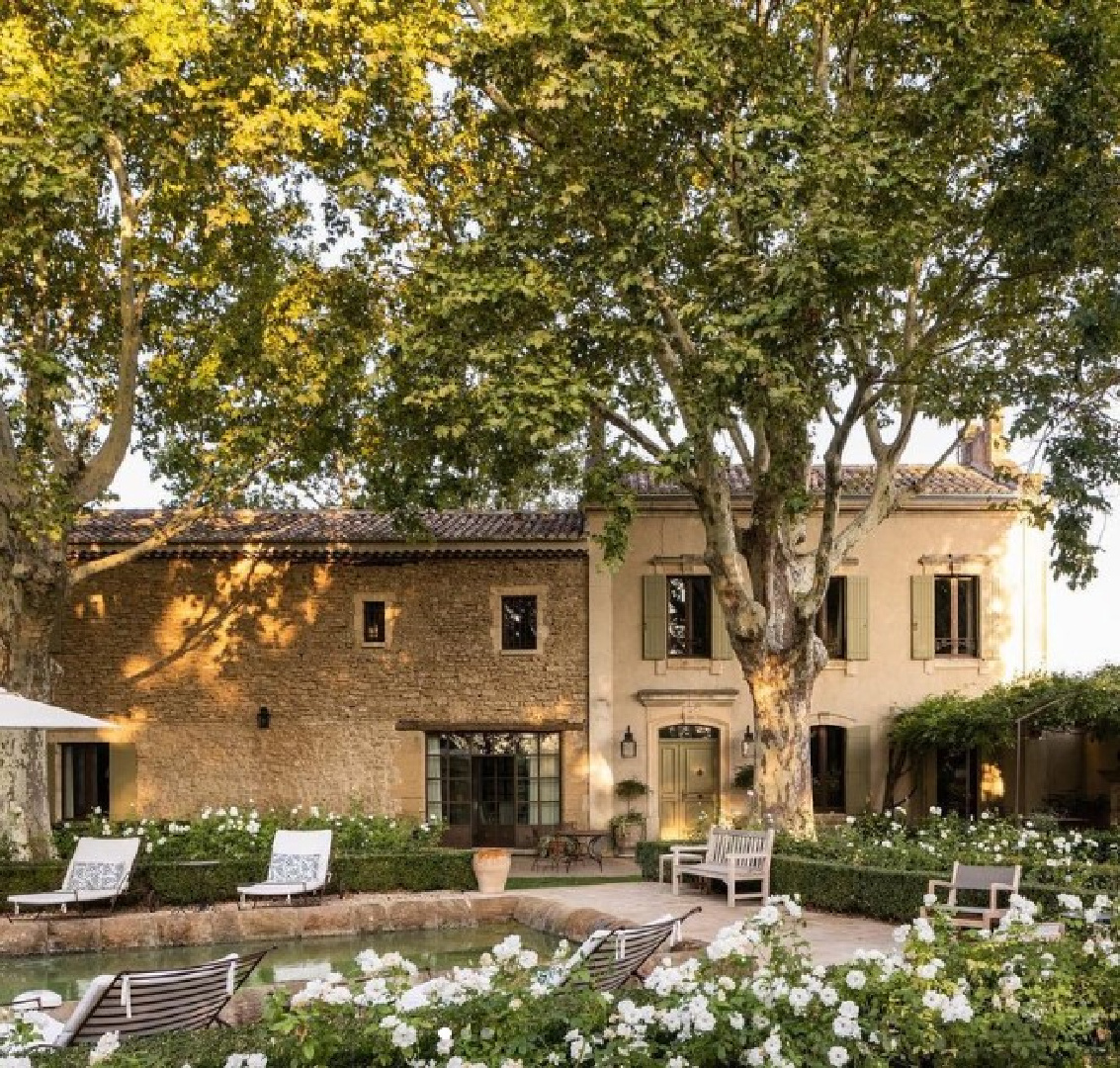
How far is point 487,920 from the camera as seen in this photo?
13992 millimetres

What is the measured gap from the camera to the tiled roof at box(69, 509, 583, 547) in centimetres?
2164

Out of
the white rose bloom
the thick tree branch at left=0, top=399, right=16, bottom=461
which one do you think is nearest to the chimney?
the thick tree branch at left=0, top=399, right=16, bottom=461

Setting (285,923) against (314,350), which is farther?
(314,350)

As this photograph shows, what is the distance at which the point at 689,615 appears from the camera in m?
22.2

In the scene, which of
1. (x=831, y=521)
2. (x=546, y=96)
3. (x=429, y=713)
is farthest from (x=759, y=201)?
(x=429, y=713)

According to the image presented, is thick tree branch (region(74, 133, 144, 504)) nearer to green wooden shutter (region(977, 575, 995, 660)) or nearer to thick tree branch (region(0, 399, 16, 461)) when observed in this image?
thick tree branch (region(0, 399, 16, 461))

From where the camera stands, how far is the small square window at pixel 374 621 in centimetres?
2206

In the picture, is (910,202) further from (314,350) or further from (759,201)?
(314,350)

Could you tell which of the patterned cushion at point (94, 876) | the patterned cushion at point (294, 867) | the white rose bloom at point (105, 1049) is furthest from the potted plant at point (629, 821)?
the white rose bloom at point (105, 1049)

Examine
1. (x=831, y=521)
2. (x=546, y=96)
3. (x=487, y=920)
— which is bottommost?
(x=487, y=920)

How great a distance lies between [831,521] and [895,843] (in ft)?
12.7

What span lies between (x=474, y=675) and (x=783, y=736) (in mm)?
7515

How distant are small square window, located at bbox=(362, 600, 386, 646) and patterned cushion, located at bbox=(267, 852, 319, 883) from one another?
8.05 meters

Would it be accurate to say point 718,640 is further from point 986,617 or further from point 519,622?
point 986,617
